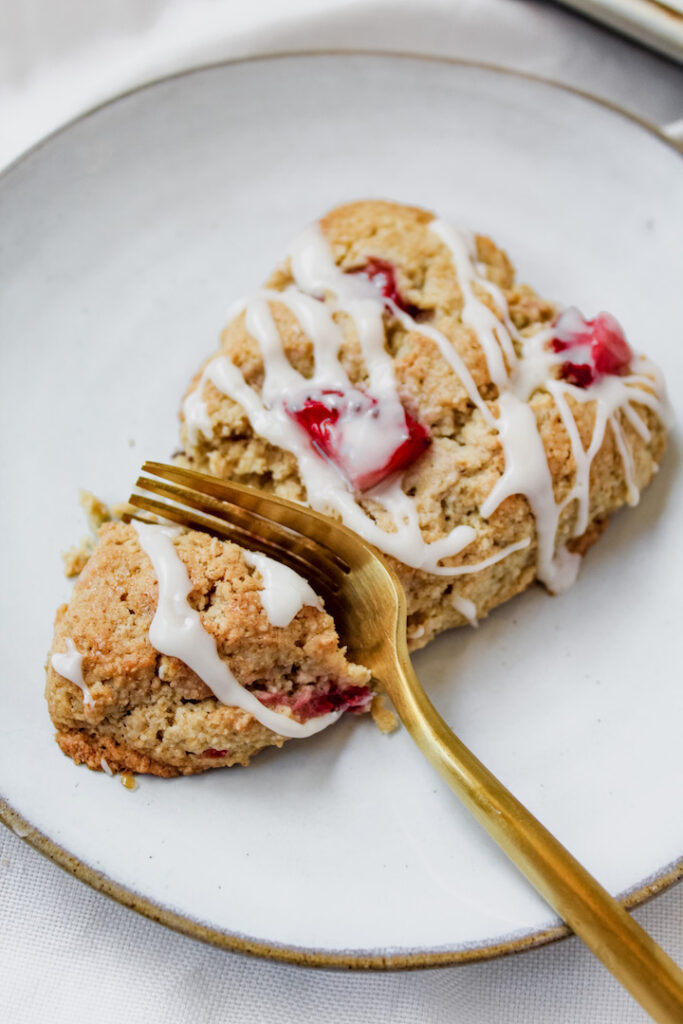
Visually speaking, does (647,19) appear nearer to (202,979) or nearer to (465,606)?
(465,606)

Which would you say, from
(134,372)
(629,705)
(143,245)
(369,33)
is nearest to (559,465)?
(629,705)

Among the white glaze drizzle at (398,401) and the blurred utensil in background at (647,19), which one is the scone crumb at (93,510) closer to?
the white glaze drizzle at (398,401)

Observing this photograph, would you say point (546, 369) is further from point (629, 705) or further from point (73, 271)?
point (73, 271)

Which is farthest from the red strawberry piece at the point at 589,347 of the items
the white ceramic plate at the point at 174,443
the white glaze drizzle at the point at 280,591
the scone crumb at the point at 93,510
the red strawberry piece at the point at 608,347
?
the scone crumb at the point at 93,510

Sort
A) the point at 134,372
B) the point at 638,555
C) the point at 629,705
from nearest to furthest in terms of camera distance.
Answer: the point at 629,705, the point at 638,555, the point at 134,372

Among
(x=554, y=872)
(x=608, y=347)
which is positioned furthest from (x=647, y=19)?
(x=554, y=872)

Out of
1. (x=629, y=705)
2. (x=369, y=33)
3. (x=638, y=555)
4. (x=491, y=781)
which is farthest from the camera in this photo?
(x=369, y=33)

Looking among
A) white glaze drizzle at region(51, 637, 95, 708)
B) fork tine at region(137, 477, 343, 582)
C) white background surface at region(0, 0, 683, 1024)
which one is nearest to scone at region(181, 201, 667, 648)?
fork tine at region(137, 477, 343, 582)

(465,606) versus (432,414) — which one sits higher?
(432,414)
